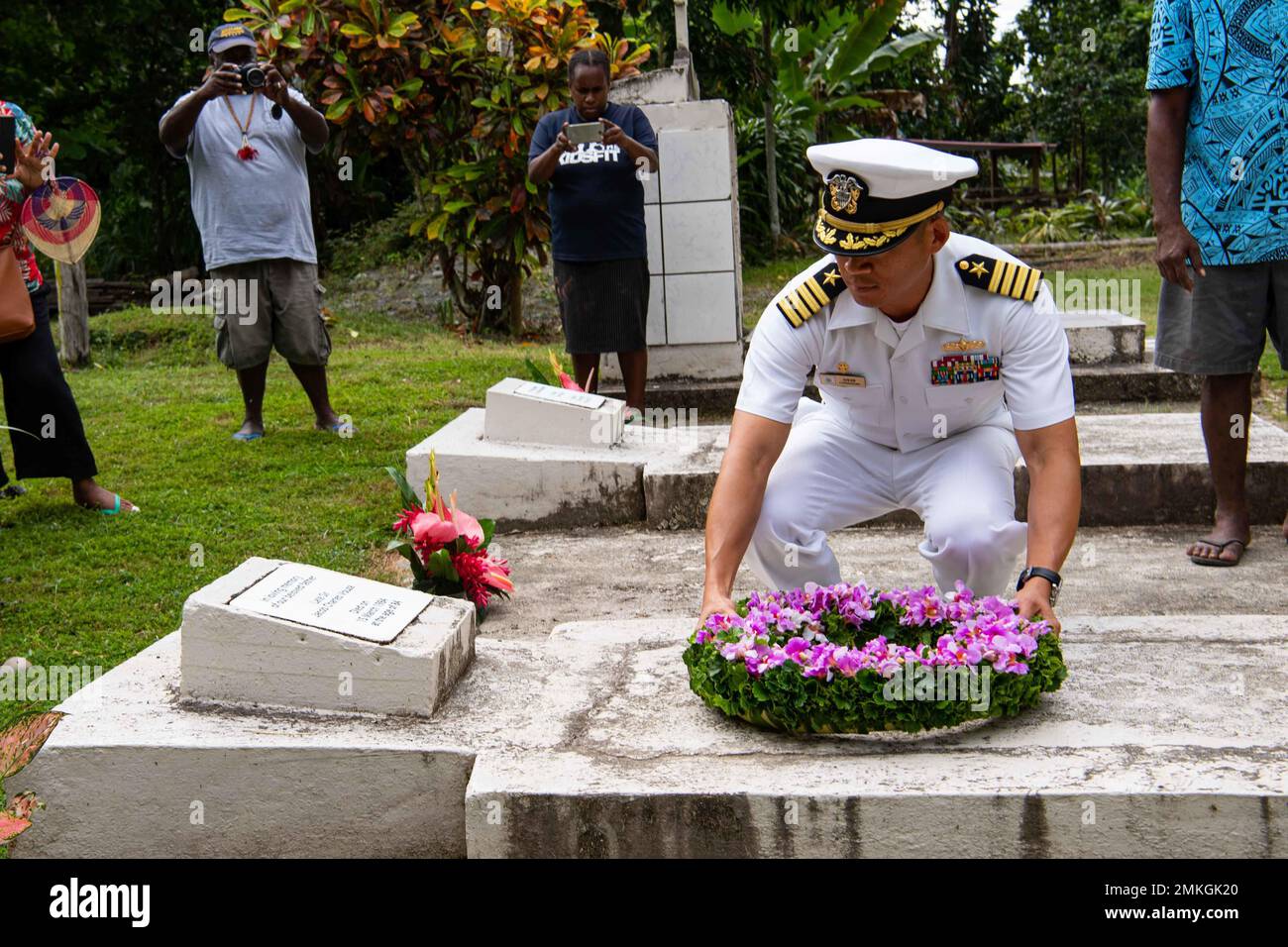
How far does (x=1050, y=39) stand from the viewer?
21.3 meters

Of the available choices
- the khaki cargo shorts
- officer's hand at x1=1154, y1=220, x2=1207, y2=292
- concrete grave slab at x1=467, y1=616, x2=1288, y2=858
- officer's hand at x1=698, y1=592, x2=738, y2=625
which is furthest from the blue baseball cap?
concrete grave slab at x1=467, y1=616, x2=1288, y2=858

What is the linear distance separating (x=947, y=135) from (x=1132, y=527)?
15915mm

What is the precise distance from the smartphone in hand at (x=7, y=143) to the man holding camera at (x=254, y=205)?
1.05m

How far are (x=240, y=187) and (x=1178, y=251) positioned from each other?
4.04 m

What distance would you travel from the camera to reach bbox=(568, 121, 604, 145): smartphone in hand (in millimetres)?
6289

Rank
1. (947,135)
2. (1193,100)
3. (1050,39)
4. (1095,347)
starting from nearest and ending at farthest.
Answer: (1193,100) < (1095,347) < (947,135) < (1050,39)

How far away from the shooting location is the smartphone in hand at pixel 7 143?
16.6ft

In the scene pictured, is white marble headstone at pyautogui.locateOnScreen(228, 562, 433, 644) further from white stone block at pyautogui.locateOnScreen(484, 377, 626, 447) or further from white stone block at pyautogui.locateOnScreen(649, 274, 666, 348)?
white stone block at pyautogui.locateOnScreen(649, 274, 666, 348)

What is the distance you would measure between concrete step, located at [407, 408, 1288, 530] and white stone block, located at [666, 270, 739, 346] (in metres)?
1.97

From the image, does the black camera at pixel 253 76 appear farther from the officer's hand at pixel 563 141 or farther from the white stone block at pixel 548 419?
the white stone block at pixel 548 419

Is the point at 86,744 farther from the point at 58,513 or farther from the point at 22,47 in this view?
the point at 22,47

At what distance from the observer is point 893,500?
3.68 metres

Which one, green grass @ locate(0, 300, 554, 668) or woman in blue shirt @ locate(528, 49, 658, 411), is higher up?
woman in blue shirt @ locate(528, 49, 658, 411)

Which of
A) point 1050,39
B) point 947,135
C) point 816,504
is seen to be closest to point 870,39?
point 947,135
